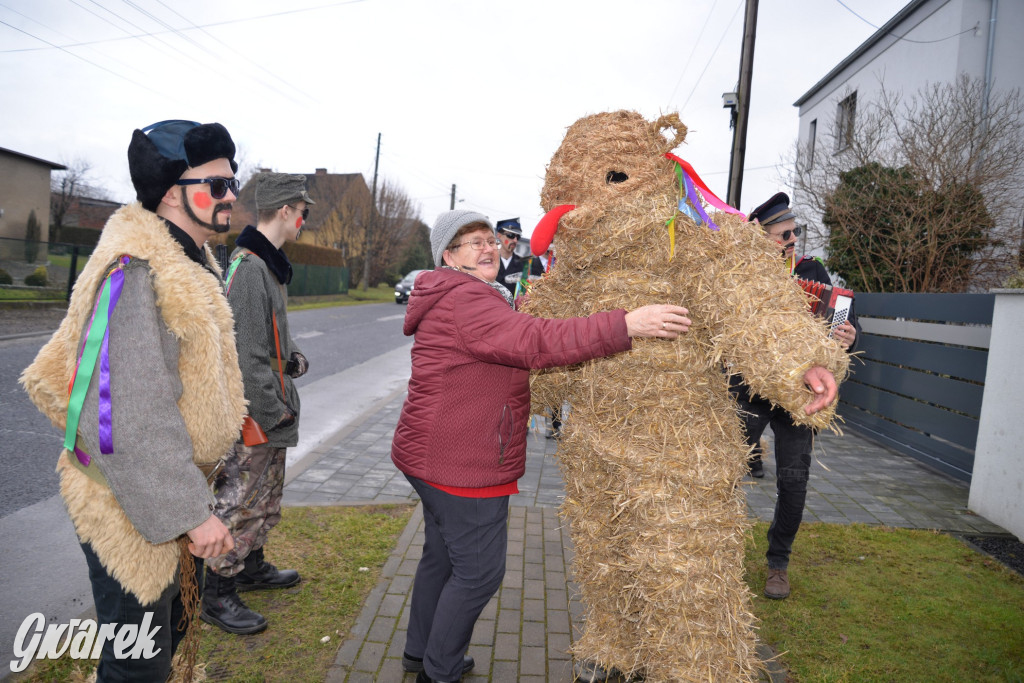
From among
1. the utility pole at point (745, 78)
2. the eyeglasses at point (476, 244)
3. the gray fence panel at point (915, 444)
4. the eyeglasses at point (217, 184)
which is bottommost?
the gray fence panel at point (915, 444)

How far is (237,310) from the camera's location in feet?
10.0

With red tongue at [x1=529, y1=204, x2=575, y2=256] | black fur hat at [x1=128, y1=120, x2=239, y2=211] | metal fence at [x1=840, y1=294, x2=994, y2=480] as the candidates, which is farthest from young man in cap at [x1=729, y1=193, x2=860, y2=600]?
black fur hat at [x1=128, y1=120, x2=239, y2=211]

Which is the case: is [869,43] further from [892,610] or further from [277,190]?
[277,190]

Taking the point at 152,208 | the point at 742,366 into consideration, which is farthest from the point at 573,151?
the point at 152,208

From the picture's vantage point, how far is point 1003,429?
4.97 meters

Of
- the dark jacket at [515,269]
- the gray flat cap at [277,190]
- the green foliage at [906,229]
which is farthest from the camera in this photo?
the green foliage at [906,229]

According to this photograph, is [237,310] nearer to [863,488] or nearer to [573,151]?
[573,151]

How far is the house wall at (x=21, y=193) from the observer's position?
25391mm

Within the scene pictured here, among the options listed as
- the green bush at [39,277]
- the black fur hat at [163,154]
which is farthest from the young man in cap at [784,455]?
the green bush at [39,277]

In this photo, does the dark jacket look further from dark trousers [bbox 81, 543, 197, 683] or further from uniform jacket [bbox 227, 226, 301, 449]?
dark trousers [bbox 81, 543, 197, 683]

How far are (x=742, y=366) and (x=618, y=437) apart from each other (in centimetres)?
56

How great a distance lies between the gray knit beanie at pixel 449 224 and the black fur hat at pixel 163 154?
89 centimetres

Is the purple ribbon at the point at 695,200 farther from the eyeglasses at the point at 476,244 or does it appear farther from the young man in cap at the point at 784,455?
the young man in cap at the point at 784,455

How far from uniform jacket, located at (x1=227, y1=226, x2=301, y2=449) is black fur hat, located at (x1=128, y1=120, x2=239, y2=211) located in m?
1.09
